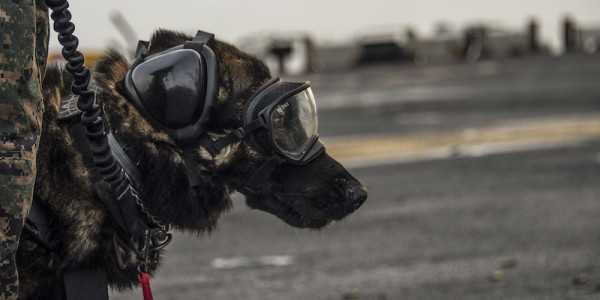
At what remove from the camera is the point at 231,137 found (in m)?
3.16

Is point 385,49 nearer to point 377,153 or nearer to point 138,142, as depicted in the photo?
point 377,153

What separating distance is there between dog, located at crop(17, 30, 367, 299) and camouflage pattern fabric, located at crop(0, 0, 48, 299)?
39cm

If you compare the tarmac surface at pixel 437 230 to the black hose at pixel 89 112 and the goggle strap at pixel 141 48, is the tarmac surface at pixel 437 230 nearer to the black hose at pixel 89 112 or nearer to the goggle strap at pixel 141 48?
the goggle strap at pixel 141 48

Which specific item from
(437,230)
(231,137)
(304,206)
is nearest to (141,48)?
(231,137)

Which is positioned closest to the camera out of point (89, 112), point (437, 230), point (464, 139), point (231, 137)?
point (89, 112)

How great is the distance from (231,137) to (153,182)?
296 mm

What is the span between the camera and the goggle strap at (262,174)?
3.25 meters

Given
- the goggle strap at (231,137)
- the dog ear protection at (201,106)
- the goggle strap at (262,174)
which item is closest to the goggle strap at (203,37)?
the dog ear protection at (201,106)

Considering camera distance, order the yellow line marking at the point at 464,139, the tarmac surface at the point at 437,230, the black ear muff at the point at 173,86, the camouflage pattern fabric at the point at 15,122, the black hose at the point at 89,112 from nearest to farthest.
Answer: the camouflage pattern fabric at the point at 15,122
the black hose at the point at 89,112
the black ear muff at the point at 173,86
the tarmac surface at the point at 437,230
the yellow line marking at the point at 464,139

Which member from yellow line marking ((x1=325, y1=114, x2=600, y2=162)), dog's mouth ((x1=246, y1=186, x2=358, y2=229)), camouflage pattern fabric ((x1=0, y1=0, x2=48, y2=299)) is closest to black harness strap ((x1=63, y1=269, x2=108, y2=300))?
camouflage pattern fabric ((x1=0, y1=0, x2=48, y2=299))

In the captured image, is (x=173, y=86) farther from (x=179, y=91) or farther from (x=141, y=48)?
(x=141, y=48)

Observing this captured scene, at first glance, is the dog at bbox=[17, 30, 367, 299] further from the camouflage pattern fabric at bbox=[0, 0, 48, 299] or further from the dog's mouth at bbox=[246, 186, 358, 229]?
the camouflage pattern fabric at bbox=[0, 0, 48, 299]

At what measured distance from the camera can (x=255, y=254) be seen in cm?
685

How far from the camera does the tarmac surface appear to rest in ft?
19.1
